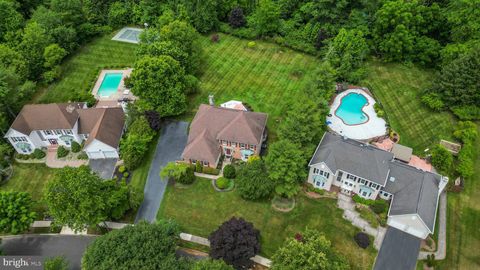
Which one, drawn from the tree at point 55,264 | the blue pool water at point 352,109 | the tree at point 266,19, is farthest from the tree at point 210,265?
the tree at point 266,19

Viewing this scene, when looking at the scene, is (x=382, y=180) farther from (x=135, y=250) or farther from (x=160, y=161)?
(x=160, y=161)

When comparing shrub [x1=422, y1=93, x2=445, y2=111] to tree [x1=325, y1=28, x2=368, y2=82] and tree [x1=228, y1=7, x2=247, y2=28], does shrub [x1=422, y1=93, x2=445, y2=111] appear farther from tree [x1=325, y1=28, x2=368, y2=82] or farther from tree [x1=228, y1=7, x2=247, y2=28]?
tree [x1=228, y1=7, x2=247, y2=28]

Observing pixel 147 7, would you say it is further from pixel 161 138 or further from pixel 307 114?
pixel 307 114

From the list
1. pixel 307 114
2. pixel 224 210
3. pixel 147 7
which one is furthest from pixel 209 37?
pixel 224 210

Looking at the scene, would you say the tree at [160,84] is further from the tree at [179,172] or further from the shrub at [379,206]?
the shrub at [379,206]

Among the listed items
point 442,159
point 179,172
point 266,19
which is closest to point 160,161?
point 179,172

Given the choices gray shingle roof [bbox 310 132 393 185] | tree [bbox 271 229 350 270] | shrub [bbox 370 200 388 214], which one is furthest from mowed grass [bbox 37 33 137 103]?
shrub [bbox 370 200 388 214]
